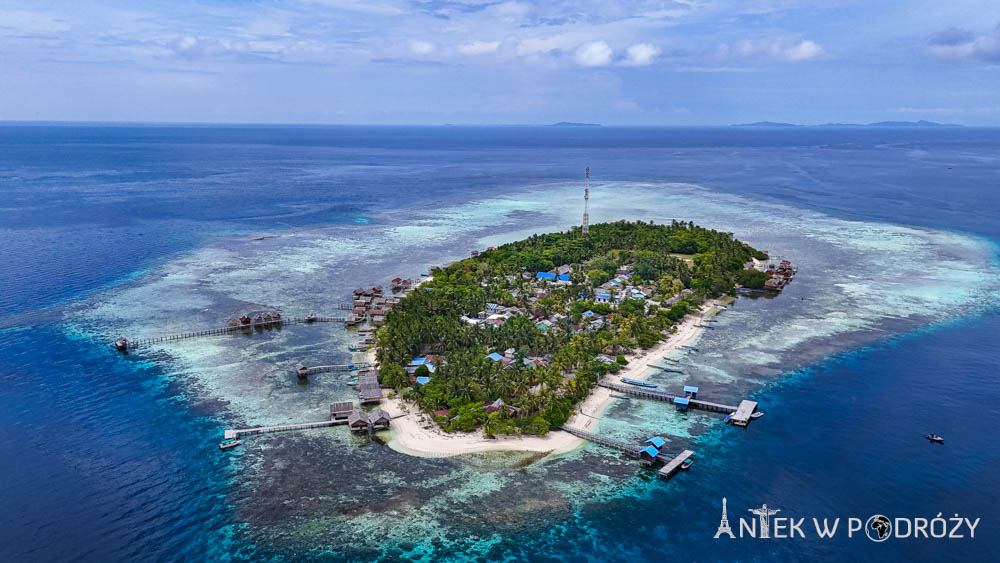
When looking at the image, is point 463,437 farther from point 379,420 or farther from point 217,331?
point 217,331

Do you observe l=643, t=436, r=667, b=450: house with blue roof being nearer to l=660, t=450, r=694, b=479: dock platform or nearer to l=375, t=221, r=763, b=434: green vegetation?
l=660, t=450, r=694, b=479: dock platform

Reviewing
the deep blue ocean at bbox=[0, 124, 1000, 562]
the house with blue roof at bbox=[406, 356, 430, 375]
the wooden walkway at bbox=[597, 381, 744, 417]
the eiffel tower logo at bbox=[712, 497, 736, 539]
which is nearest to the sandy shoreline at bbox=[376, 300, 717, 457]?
the wooden walkway at bbox=[597, 381, 744, 417]

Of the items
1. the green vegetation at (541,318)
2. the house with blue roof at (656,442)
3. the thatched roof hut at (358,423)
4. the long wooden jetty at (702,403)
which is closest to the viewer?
the house with blue roof at (656,442)

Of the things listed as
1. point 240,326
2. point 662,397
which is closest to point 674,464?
point 662,397

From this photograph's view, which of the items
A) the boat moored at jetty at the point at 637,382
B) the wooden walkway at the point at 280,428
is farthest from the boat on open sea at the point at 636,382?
the wooden walkway at the point at 280,428

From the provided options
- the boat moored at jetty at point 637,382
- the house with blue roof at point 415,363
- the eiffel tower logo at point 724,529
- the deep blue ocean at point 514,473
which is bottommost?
the eiffel tower logo at point 724,529

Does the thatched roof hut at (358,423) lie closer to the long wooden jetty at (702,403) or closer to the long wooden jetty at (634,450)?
the long wooden jetty at (634,450)
